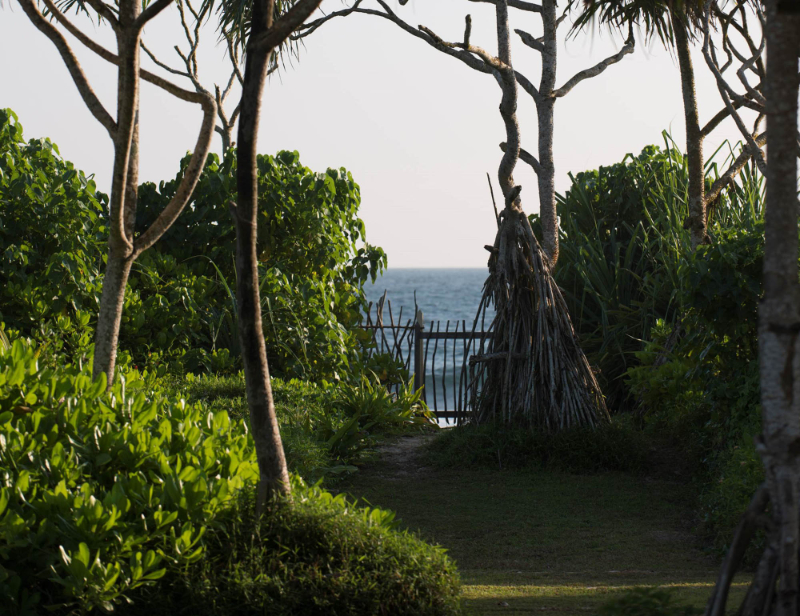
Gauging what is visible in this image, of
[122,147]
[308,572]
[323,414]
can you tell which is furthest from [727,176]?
[308,572]

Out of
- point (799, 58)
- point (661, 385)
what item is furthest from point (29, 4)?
point (661, 385)

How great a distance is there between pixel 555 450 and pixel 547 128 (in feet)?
12.0

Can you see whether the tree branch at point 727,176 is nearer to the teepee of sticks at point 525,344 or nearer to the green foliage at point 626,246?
the green foliage at point 626,246

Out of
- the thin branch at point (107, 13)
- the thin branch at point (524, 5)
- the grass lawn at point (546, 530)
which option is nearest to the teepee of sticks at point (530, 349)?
the grass lawn at point (546, 530)

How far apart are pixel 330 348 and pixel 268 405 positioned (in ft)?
14.8

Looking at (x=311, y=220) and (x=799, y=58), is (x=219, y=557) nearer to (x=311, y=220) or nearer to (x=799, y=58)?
(x=799, y=58)

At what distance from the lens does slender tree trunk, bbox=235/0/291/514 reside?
2.69 m

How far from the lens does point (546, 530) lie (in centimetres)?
455

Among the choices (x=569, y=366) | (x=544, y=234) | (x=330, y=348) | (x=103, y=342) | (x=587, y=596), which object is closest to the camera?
(x=587, y=596)

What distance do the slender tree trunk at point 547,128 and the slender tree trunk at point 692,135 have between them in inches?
52.3

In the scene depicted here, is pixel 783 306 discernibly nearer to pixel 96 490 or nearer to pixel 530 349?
pixel 96 490

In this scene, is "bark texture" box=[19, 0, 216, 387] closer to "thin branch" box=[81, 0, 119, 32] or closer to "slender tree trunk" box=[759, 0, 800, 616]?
"thin branch" box=[81, 0, 119, 32]

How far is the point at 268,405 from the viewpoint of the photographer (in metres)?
2.74

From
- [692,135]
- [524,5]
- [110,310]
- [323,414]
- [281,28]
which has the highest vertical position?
[524,5]
